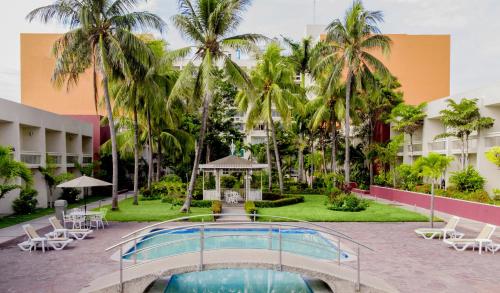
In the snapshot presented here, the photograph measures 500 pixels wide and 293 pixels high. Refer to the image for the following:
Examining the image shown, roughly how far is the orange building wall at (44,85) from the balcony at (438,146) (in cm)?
3134

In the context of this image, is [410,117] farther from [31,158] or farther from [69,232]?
[31,158]

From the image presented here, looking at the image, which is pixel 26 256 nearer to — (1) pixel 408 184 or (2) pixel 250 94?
(2) pixel 250 94

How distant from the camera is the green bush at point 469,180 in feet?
75.7

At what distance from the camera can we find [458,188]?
23.8 m

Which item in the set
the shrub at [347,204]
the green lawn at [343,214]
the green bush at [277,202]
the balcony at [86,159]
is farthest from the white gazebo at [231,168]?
the balcony at [86,159]

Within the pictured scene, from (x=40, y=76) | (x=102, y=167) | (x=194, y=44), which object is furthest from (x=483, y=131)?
(x=40, y=76)

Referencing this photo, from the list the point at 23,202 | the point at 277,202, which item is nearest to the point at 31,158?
the point at 23,202

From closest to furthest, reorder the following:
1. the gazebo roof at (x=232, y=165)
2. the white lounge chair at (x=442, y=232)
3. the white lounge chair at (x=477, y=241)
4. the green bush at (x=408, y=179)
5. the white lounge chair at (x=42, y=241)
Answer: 1. the white lounge chair at (x=42, y=241)
2. the white lounge chair at (x=477, y=241)
3. the white lounge chair at (x=442, y=232)
4. the gazebo roof at (x=232, y=165)
5. the green bush at (x=408, y=179)

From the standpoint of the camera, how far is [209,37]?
2111 centimetres

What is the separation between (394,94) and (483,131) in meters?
11.5

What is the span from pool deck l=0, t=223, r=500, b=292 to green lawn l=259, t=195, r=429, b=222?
166 inches

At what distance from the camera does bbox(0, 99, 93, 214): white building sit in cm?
2250

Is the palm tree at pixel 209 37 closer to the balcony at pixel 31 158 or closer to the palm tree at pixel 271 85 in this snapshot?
the palm tree at pixel 271 85

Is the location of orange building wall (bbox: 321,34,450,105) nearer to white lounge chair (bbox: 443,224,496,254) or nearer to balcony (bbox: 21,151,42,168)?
white lounge chair (bbox: 443,224,496,254)
